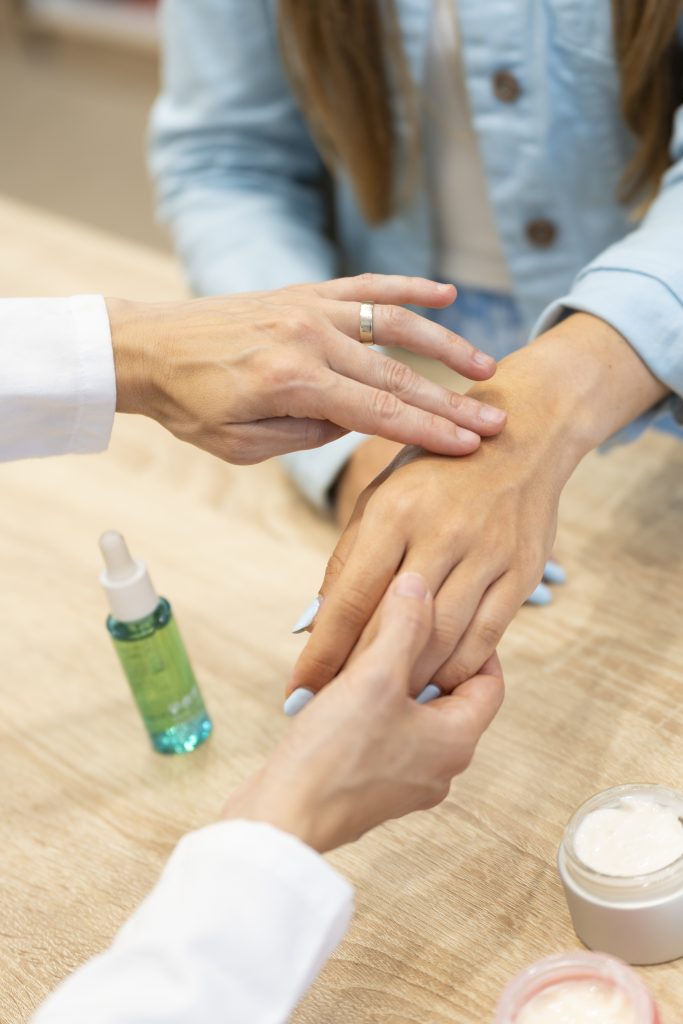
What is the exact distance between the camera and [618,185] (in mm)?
1134

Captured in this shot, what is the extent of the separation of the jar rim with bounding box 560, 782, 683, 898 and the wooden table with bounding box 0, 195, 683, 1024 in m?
0.05

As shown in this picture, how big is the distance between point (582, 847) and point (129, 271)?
1067mm

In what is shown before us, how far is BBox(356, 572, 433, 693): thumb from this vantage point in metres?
0.58

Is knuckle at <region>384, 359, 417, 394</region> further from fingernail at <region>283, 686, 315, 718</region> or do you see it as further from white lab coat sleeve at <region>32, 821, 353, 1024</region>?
white lab coat sleeve at <region>32, 821, 353, 1024</region>

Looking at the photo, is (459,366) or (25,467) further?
(25,467)

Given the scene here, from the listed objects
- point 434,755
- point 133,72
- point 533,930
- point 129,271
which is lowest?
point 133,72

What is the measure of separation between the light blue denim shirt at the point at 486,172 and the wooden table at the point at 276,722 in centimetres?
13

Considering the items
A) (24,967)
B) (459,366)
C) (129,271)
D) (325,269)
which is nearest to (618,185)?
(325,269)

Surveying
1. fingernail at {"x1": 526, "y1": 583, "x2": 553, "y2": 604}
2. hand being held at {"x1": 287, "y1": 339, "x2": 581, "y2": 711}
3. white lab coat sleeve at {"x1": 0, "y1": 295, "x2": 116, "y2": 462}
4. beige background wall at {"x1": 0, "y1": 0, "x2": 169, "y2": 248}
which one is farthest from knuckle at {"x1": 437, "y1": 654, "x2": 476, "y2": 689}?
beige background wall at {"x1": 0, "y1": 0, "x2": 169, "y2": 248}

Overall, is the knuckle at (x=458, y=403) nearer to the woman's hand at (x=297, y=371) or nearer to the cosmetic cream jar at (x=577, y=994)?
the woman's hand at (x=297, y=371)

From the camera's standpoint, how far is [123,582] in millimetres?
764

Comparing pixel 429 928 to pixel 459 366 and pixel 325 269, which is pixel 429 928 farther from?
pixel 325 269

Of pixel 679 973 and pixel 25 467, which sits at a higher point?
pixel 679 973

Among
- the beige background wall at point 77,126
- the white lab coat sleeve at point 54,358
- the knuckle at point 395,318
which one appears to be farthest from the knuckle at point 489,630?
the beige background wall at point 77,126
